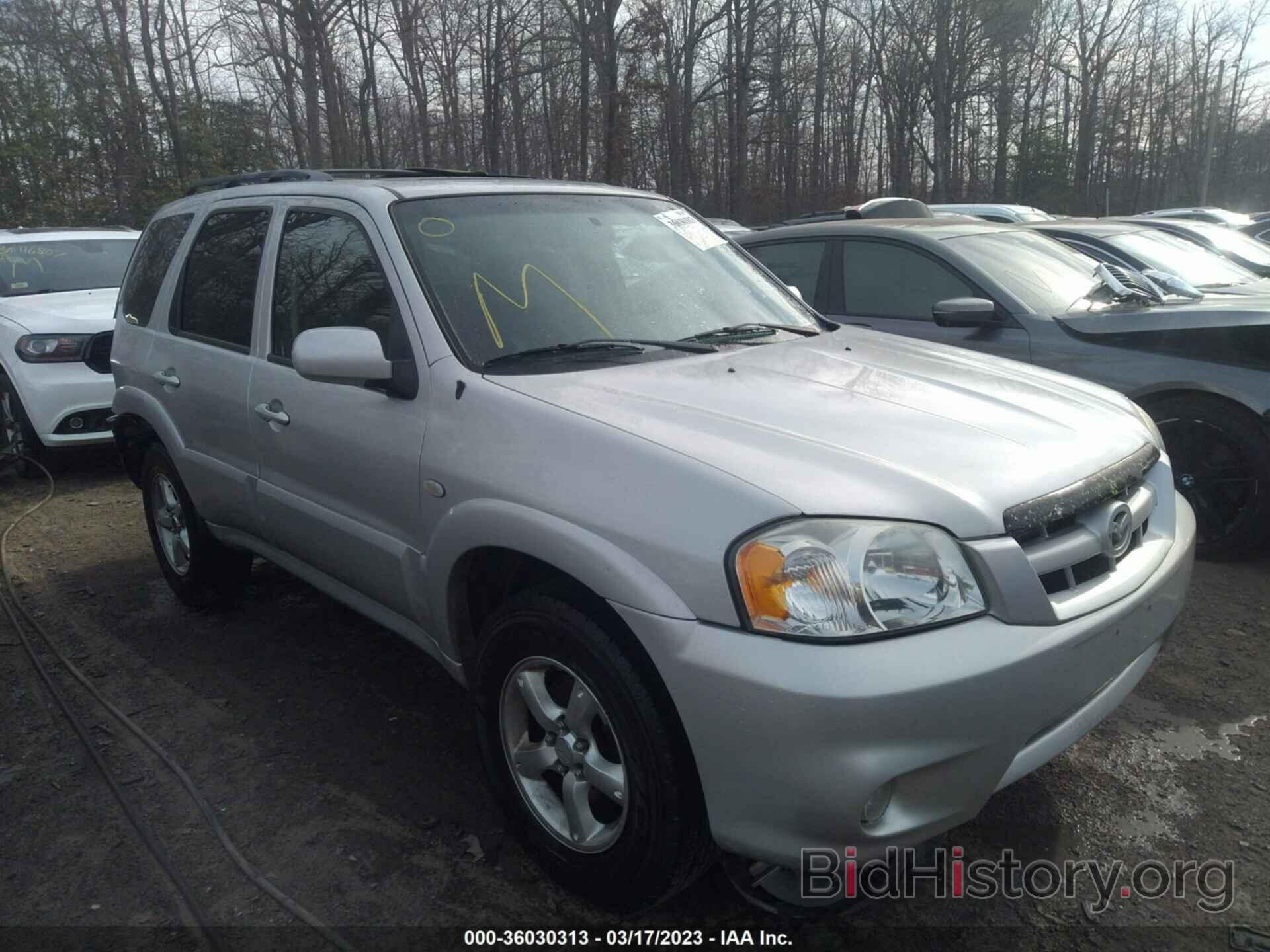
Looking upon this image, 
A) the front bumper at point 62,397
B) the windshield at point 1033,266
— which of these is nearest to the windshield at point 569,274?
the windshield at point 1033,266

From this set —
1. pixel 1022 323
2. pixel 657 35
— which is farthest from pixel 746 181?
pixel 1022 323

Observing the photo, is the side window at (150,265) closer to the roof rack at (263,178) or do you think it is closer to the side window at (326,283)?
the roof rack at (263,178)

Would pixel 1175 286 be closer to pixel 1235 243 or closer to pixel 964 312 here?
pixel 964 312

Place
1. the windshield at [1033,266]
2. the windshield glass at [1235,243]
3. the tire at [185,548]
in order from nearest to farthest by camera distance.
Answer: the tire at [185,548] < the windshield at [1033,266] < the windshield glass at [1235,243]

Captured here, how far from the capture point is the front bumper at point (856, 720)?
185 centimetres

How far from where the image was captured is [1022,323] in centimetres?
497

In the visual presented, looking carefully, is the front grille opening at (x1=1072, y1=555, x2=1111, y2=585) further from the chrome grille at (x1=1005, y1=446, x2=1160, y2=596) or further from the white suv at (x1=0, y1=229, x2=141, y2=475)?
the white suv at (x1=0, y1=229, x2=141, y2=475)

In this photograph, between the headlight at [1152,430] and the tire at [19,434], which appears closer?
the headlight at [1152,430]

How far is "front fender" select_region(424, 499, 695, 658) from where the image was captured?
6.73 ft

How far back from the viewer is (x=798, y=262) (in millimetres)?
6055

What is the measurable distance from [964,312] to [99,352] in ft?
17.2

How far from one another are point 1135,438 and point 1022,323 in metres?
2.49

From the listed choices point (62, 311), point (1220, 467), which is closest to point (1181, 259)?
point (1220, 467)

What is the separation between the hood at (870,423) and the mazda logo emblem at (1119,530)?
12cm
